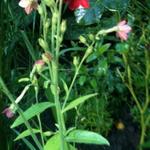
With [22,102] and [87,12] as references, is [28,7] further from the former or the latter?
[87,12]

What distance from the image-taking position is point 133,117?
6.64 feet

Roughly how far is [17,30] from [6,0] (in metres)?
0.18

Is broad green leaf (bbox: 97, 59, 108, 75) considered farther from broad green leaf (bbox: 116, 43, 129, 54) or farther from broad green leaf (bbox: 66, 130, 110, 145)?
broad green leaf (bbox: 66, 130, 110, 145)

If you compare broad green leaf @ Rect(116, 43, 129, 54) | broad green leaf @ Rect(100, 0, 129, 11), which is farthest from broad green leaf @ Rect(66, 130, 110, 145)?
broad green leaf @ Rect(100, 0, 129, 11)

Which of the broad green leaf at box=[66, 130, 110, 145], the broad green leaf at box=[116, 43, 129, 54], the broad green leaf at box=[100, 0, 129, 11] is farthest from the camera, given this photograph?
the broad green leaf at box=[100, 0, 129, 11]

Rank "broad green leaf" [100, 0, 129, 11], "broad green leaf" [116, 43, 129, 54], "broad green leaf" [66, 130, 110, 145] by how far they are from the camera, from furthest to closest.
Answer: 1. "broad green leaf" [100, 0, 129, 11]
2. "broad green leaf" [116, 43, 129, 54]
3. "broad green leaf" [66, 130, 110, 145]

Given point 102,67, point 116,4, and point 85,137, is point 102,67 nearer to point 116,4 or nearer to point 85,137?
point 116,4

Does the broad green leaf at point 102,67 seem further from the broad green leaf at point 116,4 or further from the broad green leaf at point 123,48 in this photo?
the broad green leaf at point 116,4

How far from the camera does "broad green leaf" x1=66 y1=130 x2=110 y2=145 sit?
1.24 meters

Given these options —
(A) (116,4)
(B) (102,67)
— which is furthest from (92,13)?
(B) (102,67)

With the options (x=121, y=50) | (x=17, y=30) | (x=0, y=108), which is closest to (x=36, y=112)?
(x=0, y=108)

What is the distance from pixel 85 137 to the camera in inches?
49.7

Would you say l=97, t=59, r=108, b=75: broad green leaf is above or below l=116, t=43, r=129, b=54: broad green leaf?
below

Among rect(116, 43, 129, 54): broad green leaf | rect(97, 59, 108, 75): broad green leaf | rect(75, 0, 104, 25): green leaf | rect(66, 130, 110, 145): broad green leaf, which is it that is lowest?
rect(66, 130, 110, 145): broad green leaf
